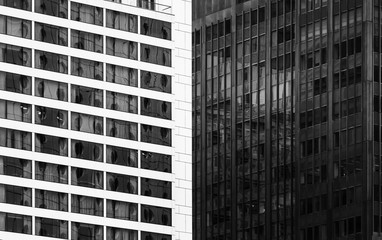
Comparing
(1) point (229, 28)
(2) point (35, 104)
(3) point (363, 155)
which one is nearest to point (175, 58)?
(2) point (35, 104)

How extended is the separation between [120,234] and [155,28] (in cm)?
1953

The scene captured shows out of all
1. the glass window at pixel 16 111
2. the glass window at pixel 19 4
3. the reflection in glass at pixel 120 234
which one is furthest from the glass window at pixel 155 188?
the glass window at pixel 19 4

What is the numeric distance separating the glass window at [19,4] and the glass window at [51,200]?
51.9ft

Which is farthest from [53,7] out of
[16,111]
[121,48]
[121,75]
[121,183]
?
[121,183]

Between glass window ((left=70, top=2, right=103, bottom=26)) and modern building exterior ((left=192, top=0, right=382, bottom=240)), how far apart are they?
3519 centimetres

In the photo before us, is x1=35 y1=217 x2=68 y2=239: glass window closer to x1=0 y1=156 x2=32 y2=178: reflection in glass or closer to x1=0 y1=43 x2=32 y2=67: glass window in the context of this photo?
x1=0 y1=156 x2=32 y2=178: reflection in glass

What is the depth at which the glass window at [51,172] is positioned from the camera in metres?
128

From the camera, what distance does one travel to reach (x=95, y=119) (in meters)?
133

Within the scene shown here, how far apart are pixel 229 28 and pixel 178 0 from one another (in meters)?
40.3

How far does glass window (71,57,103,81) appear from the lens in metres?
132

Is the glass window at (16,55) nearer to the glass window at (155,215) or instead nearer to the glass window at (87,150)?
the glass window at (87,150)

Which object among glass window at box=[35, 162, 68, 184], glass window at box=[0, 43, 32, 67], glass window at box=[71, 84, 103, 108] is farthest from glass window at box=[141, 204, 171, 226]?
glass window at box=[0, 43, 32, 67]

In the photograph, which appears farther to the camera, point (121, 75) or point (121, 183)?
point (121, 75)

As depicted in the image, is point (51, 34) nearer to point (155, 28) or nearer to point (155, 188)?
point (155, 28)
